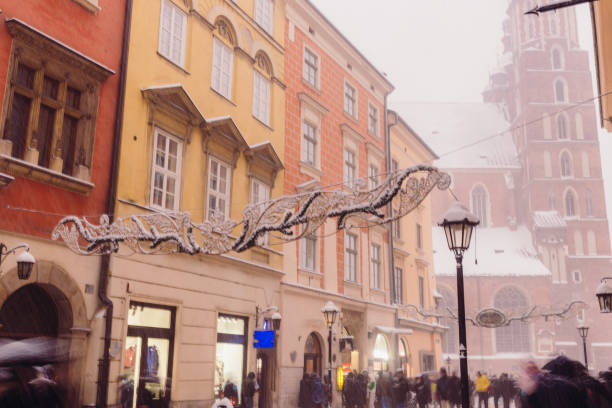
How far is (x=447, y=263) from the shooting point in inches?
2367

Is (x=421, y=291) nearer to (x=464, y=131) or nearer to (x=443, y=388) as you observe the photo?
(x=443, y=388)

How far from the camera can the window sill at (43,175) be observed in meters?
11.7

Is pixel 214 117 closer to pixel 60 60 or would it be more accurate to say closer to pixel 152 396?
pixel 60 60

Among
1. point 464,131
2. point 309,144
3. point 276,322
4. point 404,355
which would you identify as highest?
point 464,131

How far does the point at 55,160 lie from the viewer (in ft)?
42.0

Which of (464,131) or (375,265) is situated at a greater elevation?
(464,131)

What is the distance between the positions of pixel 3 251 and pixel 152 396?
4989mm

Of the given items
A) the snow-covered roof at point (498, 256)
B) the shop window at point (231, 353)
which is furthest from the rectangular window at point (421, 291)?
the snow-covered roof at point (498, 256)

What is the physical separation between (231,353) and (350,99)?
43.5 ft

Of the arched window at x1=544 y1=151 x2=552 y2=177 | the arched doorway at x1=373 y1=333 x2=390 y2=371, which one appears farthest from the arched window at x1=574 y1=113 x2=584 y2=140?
the arched doorway at x1=373 y1=333 x2=390 y2=371

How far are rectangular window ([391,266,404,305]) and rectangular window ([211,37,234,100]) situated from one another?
548 inches

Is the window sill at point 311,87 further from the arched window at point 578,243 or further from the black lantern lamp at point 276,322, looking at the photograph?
the arched window at point 578,243

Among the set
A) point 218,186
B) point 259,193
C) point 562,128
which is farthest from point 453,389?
point 562,128

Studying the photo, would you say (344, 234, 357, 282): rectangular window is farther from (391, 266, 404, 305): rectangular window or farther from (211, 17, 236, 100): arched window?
(211, 17, 236, 100): arched window
